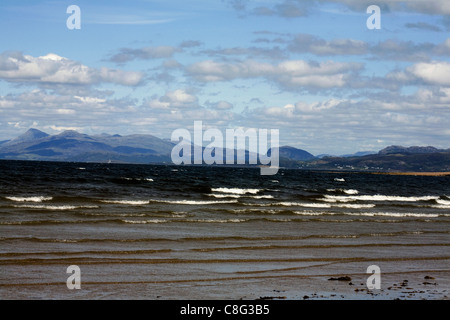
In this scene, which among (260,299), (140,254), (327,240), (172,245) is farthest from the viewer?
(327,240)

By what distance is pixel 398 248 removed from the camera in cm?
2295

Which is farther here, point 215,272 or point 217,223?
point 217,223

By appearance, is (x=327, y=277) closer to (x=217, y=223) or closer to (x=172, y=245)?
(x=172, y=245)

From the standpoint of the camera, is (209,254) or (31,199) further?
(31,199)

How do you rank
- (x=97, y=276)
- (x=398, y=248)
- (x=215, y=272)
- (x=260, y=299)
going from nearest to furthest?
(x=260, y=299), (x=97, y=276), (x=215, y=272), (x=398, y=248)

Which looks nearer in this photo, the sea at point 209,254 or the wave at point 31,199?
the sea at point 209,254

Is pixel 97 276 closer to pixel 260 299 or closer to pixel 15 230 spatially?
pixel 260 299

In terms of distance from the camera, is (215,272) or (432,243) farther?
(432,243)

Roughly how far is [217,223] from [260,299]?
17.1 meters

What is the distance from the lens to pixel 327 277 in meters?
16.2

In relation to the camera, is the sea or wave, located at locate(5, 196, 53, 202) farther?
wave, located at locate(5, 196, 53, 202)
